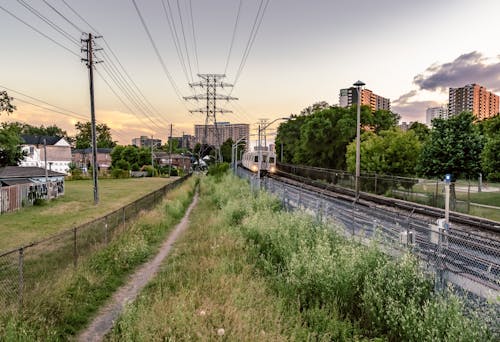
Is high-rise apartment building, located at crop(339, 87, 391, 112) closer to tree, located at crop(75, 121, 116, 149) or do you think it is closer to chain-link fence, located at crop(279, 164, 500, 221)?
chain-link fence, located at crop(279, 164, 500, 221)

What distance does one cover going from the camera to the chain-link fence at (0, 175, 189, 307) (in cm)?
811

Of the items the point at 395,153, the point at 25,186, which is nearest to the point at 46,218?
the point at 25,186

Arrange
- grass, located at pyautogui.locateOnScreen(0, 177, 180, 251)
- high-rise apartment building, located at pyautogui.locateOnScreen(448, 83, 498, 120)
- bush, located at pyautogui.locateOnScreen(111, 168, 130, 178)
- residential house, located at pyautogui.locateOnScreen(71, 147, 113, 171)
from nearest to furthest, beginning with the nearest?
grass, located at pyautogui.locateOnScreen(0, 177, 180, 251), bush, located at pyautogui.locateOnScreen(111, 168, 130, 178), high-rise apartment building, located at pyautogui.locateOnScreen(448, 83, 498, 120), residential house, located at pyautogui.locateOnScreen(71, 147, 113, 171)

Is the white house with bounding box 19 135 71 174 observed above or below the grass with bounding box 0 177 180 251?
above

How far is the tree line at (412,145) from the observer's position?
2410cm

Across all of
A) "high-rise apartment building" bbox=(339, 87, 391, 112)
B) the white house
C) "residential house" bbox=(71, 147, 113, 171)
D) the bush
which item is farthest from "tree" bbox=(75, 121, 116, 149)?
"high-rise apartment building" bbox=(339, 87, 391, 112)

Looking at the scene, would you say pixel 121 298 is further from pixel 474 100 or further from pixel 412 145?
pixel 474 100

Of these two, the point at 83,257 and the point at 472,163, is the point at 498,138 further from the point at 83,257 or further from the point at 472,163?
the point at 83,257

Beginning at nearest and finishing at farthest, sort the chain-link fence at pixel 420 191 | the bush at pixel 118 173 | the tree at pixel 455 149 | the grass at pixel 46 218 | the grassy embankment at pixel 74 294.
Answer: the grassy embankment at pixel 74 294, the grass at pixel 46 218, the chain-link fence at pixel 420 191, the tree at pixel 455 149, the bush at pixel 118 173

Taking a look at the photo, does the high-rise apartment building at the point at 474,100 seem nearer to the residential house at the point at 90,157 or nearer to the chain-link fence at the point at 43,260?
the residential house at the point at 90,157

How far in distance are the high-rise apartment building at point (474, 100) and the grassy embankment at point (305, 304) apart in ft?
412

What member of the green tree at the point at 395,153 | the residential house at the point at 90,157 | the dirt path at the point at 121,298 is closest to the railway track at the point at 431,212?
the green tree at the point at 395,153

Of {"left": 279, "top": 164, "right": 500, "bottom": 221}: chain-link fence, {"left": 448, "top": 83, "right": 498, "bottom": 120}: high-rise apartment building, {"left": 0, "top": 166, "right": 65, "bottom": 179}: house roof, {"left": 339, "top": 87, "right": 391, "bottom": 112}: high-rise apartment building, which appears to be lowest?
{"left": 279, "top": 164, "right": 500, "bottom": 221}: chain-link fence

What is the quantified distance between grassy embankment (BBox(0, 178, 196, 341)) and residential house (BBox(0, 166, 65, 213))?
54.0 feet
